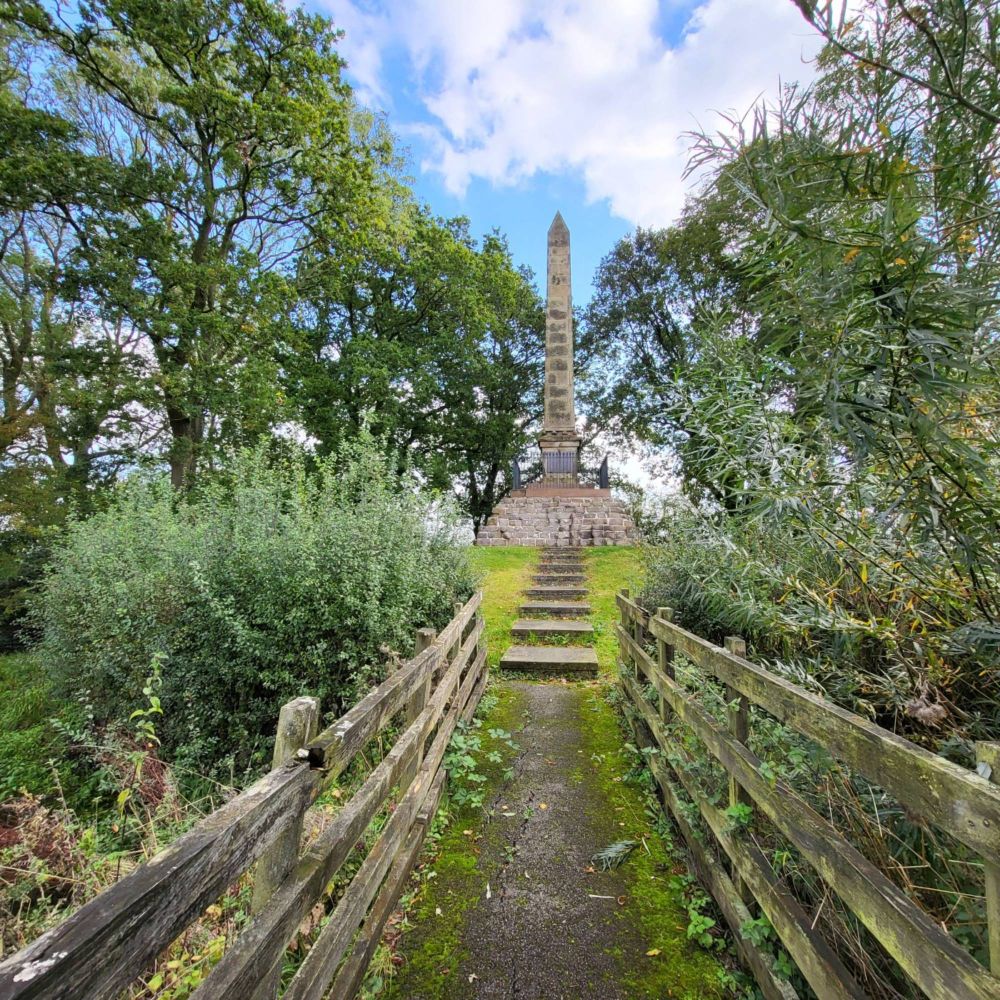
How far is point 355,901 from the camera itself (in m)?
1.76

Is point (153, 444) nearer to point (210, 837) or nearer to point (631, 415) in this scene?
point (210, 837)

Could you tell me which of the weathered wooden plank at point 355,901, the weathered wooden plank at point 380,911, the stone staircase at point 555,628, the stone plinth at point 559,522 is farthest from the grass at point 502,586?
the weathered wooden plank at point 355,901

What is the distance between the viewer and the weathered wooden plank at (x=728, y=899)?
5.50 ft

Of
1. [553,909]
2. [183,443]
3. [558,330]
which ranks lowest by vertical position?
[553,909]

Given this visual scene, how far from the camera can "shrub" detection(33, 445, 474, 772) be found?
3.38 m

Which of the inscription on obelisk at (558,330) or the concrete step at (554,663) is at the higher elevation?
the inscription on obelisk at (558,330)

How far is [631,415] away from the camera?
21391 mm

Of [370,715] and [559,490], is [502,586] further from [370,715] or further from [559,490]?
[370,715]

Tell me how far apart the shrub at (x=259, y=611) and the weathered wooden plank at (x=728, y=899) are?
1.94 metres

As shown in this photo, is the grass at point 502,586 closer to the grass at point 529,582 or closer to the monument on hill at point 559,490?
the grass at point 529,582

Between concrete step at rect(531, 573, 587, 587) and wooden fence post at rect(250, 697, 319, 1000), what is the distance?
8.52 m

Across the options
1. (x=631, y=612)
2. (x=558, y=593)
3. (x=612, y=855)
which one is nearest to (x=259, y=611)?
(x=612, y=855)

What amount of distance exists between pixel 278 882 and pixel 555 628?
19.0ft

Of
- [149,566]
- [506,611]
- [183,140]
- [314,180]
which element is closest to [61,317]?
[183,140]
